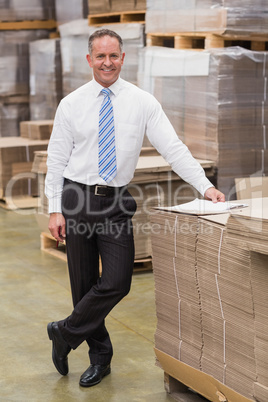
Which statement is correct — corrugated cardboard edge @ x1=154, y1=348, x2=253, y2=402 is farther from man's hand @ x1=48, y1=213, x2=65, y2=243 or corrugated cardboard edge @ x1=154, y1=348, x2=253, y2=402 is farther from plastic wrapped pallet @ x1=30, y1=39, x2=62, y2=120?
plastic wrapped pallet @ x1=30, y1=39, x2=62, y2=120

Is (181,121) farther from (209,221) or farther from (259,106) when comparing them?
(209,221)

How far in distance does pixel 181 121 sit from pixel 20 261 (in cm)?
204

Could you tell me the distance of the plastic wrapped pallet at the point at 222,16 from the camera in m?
6.09

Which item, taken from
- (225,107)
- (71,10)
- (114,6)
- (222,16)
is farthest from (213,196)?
(71,10)

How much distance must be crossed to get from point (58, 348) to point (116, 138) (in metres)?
1.27

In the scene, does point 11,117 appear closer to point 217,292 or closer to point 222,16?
point 222,16

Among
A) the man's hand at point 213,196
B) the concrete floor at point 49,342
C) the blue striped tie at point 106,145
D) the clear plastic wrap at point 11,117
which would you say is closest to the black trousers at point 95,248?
the blue striped tie at point 106,145

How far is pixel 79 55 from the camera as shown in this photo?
895cm

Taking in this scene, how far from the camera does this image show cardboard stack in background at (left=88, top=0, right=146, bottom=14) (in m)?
7.56

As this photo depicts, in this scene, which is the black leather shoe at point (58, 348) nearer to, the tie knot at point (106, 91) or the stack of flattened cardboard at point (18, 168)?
the tie knot at point (106, 91)

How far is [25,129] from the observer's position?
380 inches

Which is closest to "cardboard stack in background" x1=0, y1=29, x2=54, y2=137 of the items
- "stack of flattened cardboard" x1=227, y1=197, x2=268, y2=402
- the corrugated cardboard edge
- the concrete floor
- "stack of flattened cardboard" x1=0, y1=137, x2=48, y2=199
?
"stack of flattened cardboard" x1=0, y1=137, x2=48, y2=199

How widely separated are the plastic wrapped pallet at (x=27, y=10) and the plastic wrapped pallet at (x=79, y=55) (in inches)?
43.3

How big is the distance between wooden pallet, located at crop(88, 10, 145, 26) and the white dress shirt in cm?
389
